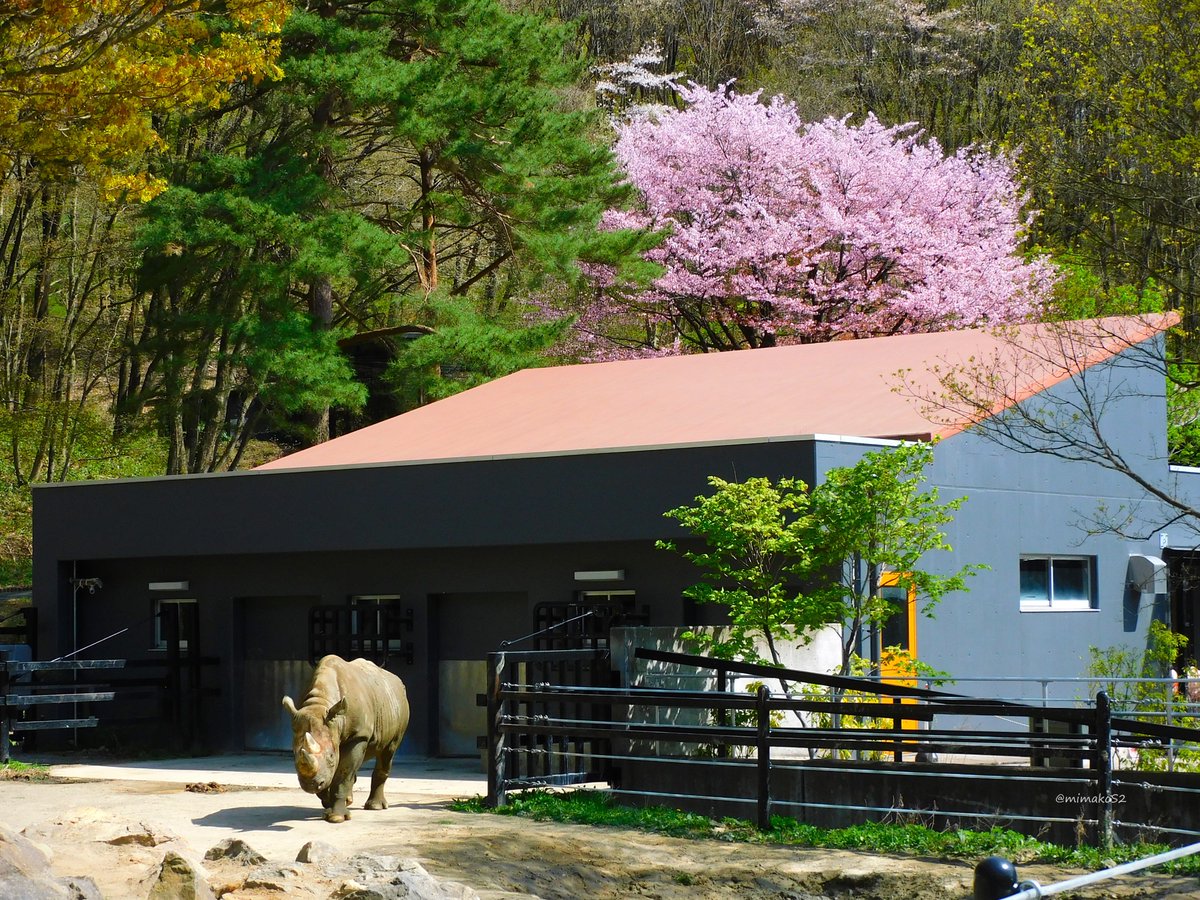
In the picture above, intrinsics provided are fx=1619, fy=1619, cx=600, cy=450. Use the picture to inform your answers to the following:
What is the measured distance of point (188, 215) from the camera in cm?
2747

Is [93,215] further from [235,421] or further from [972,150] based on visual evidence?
[972,150]

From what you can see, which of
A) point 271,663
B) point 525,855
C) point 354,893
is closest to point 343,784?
point 525,855

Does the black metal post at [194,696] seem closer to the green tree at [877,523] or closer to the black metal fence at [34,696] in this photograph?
the black metal fence at [34,696]

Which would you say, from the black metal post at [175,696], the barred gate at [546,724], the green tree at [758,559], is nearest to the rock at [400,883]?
the barred gate at [546,724]

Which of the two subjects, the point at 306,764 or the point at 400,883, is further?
the point at 306,764

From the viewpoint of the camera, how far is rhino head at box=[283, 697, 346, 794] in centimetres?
1315

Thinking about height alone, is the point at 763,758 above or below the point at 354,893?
above

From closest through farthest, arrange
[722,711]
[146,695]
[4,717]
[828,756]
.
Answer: [828,756] < [722,711] < [4,717] < [146,695]

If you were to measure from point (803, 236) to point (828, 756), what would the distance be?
2098 cm

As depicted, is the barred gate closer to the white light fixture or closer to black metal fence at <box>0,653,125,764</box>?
the white light fixture

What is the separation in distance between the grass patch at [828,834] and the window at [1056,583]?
7.51 m

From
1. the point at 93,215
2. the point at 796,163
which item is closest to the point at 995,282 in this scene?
the point at 796,163

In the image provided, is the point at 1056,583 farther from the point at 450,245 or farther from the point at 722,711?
the point at 450,245

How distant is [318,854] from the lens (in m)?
Result: 10.5
